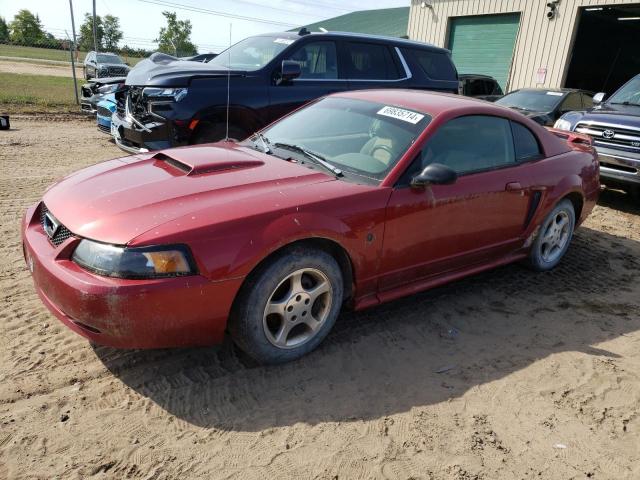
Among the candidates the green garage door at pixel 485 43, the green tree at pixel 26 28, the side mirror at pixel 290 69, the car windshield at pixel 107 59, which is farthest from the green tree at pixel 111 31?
the side mirror at pixel 290 69

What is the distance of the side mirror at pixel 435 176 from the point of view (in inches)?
127

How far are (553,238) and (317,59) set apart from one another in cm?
372

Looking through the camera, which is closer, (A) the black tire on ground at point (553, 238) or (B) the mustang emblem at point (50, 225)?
(B) the mustang emblem at point (50, 225)

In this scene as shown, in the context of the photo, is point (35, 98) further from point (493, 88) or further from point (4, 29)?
point (4, 29)

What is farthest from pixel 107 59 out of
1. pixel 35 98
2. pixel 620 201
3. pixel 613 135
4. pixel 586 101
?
pixel 620 201

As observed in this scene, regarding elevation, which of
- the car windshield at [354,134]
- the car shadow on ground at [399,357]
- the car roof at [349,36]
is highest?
the car roof at [349,36]

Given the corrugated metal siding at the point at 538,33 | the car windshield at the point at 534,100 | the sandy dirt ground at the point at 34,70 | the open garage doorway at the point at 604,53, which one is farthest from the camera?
the sandy dirt ground at the point at 34,70

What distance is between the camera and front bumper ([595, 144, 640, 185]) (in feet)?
22.4

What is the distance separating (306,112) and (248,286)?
2.02 meters

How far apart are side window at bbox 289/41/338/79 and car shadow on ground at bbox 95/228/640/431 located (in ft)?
11.6

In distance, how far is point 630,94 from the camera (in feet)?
26.5

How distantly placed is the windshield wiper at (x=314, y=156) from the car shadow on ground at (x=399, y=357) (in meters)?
1.06

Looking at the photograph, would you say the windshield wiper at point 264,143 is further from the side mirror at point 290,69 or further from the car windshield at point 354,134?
the side mirror at point 290,69

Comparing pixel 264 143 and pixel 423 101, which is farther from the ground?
pixel 423 101
